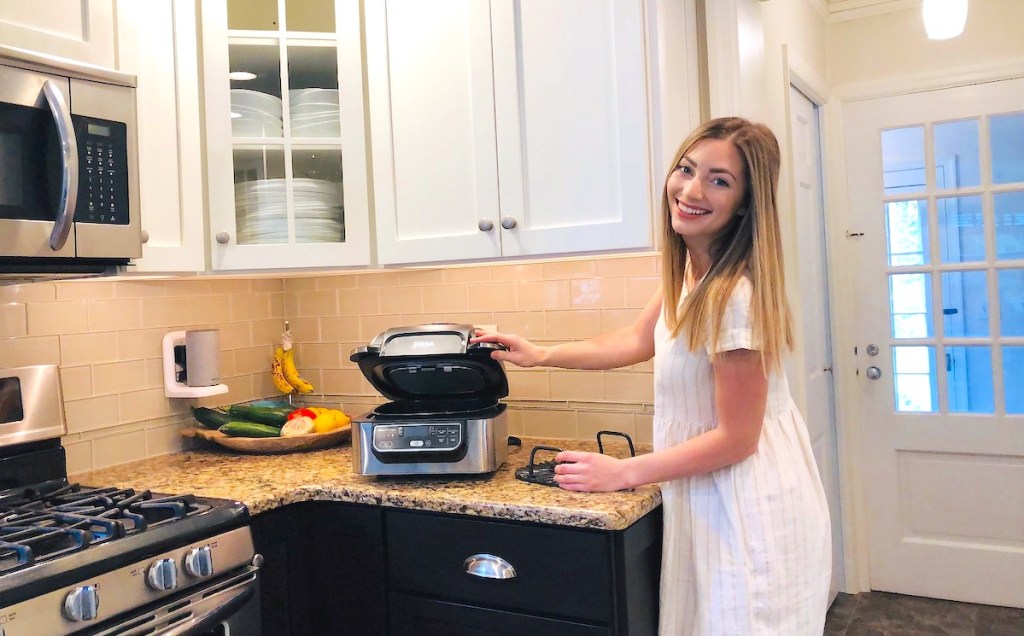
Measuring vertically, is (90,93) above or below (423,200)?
above

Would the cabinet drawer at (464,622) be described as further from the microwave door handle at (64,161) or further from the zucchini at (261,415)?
the microwave door handle at (64,161)

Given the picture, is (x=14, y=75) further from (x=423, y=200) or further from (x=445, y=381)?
(x=445, y=381)

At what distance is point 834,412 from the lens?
136 inches

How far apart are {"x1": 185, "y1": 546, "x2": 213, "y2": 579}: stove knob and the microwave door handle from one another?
64 centimetres

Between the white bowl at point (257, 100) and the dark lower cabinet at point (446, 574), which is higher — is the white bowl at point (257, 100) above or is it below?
above

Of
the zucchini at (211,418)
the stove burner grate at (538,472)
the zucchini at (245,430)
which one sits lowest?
the stove burner grate at (538,472)

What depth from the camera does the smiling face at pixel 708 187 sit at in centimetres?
158

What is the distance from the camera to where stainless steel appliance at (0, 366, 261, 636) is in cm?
132

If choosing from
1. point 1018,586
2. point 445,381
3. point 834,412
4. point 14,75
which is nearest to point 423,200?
point 445,381

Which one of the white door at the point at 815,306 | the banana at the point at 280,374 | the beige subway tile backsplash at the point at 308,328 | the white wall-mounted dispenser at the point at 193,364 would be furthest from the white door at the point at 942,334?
the white wall-mounted dispenser at the point at 193,364

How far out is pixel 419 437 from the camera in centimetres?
183

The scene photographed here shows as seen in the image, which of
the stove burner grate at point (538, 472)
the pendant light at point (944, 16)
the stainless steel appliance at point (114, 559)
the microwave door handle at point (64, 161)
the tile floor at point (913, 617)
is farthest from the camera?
the tile floor at point (913, 617)

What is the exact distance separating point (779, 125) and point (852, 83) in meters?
1.04

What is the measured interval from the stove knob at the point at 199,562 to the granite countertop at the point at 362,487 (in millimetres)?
180
